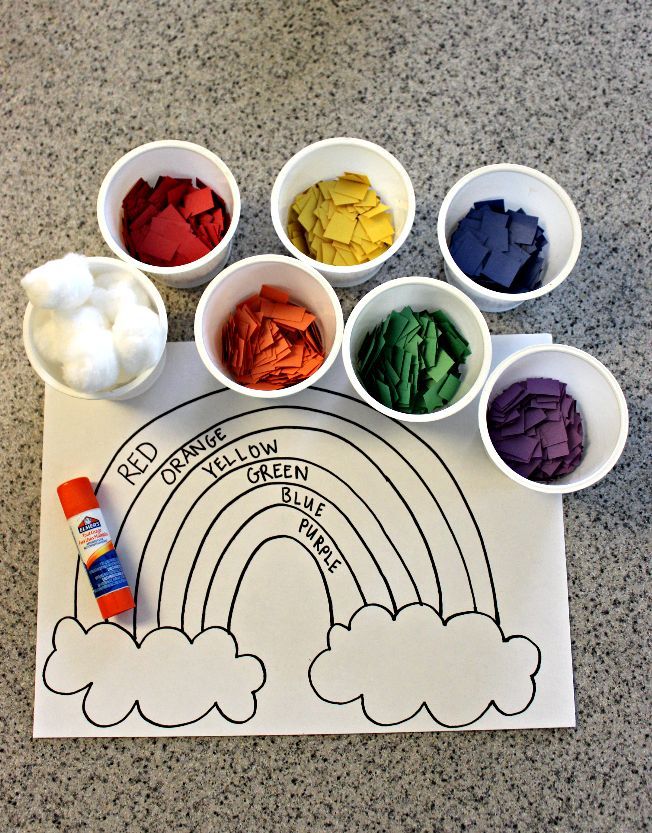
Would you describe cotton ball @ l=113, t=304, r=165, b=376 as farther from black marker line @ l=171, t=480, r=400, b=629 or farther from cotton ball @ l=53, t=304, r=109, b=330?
black marker line @ l=171, t=480, r=400, b=629

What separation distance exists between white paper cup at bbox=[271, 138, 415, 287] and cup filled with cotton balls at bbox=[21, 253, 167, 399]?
14cm

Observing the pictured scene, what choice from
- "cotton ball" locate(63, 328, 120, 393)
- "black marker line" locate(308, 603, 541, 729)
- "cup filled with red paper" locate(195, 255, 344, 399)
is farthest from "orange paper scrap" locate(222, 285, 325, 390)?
"black marker line" locate(308, 603, 541, 729)

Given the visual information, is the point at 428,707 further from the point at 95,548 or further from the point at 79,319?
the point at 79,319

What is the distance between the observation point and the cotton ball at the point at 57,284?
0.51 meters

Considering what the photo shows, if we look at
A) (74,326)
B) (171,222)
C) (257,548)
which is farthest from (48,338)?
(257,548)

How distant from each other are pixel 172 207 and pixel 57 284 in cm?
15

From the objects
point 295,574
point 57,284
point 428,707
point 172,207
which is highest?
point 172,207

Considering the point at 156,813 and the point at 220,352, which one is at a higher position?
the point at 220,352

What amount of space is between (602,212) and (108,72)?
51cm

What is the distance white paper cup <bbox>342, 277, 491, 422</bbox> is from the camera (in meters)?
0.57

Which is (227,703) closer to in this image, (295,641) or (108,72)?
(295,641)

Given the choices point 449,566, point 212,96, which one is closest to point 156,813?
point 449,566

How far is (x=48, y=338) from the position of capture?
0.56m

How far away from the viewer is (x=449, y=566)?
64 cm
